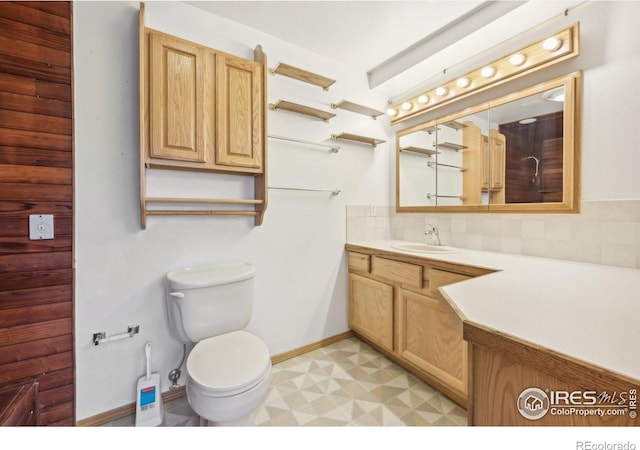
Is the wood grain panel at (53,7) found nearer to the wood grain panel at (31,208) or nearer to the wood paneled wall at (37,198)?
the wood paneled wall at (37,198)

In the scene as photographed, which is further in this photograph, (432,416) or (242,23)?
(242,23)

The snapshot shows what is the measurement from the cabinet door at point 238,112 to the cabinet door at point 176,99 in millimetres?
100

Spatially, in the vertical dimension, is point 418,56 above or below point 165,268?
above

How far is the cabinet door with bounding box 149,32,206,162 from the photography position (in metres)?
1.42

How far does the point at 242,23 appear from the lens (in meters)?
1.78

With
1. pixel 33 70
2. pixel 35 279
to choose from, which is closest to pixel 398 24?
pixel 33 70

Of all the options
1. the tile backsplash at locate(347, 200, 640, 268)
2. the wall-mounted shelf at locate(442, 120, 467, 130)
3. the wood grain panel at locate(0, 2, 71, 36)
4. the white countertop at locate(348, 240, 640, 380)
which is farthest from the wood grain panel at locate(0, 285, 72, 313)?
the wall-mounted shelf at locate(442, 120, 467, 130)

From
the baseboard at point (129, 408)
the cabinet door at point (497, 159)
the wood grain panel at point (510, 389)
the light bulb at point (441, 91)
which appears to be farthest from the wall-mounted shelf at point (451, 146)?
the baseboard at point (129, 408)

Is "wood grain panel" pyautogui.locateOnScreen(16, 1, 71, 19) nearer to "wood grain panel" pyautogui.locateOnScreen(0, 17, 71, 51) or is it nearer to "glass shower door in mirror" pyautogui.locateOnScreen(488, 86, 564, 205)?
"wood grain panel" pyautogui.locateOnScreen(0, 17, 71, 51)
